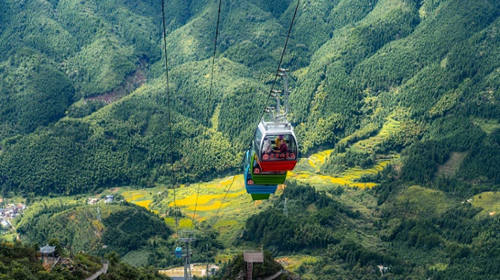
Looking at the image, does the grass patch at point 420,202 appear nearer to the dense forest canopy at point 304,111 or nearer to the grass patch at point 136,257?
the dense forest canopy at point 304,111

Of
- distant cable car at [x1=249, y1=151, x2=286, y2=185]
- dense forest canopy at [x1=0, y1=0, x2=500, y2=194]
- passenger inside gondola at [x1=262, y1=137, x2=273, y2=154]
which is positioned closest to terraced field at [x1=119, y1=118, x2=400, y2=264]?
dense forest canopy at [x1=0, y1=0, x2=500, y2=194]

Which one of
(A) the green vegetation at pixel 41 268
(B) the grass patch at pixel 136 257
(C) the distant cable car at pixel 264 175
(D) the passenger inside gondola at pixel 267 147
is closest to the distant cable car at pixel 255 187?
(C) the distant cable car at pixel 264 175

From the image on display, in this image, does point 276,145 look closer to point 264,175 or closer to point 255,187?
point 264,175

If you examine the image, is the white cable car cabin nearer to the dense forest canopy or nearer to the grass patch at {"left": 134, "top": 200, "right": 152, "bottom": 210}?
the dense forest canopy

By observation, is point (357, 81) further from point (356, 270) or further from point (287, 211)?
point (356, 270)

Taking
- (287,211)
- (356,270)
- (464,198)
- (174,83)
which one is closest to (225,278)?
(356,270)

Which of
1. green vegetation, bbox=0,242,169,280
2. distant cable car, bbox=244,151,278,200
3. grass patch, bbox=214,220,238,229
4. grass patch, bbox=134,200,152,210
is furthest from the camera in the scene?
grass patch, bbox=134,200,152,210
